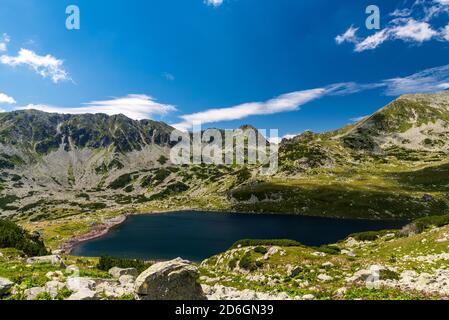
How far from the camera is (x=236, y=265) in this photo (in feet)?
156

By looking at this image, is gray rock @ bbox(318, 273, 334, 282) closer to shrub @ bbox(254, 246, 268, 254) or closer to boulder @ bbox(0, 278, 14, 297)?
shrub @ bbox(254, 246, 268, 254)

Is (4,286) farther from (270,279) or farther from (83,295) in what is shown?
(270,279)

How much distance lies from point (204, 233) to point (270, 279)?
9772cm

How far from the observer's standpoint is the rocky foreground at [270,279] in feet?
57.9

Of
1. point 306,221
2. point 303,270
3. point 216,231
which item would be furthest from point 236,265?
point 306,221

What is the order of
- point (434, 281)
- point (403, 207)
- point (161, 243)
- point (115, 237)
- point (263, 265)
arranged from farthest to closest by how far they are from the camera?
point (403, 207) < point (115, 237) < point (161, 243) < point (263, 265) < point (434, 281)

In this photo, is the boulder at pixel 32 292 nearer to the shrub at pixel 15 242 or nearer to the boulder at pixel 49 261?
the boulder at pixel 49 261

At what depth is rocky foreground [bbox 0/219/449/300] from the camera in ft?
57.9

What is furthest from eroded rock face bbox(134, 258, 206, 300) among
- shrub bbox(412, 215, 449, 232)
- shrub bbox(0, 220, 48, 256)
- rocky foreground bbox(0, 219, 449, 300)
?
shrub bbox(412, 215, 449, 232)

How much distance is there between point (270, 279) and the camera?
109 ft

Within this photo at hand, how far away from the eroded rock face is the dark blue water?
74.0 meters

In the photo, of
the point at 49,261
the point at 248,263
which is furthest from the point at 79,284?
the point at 248,263
